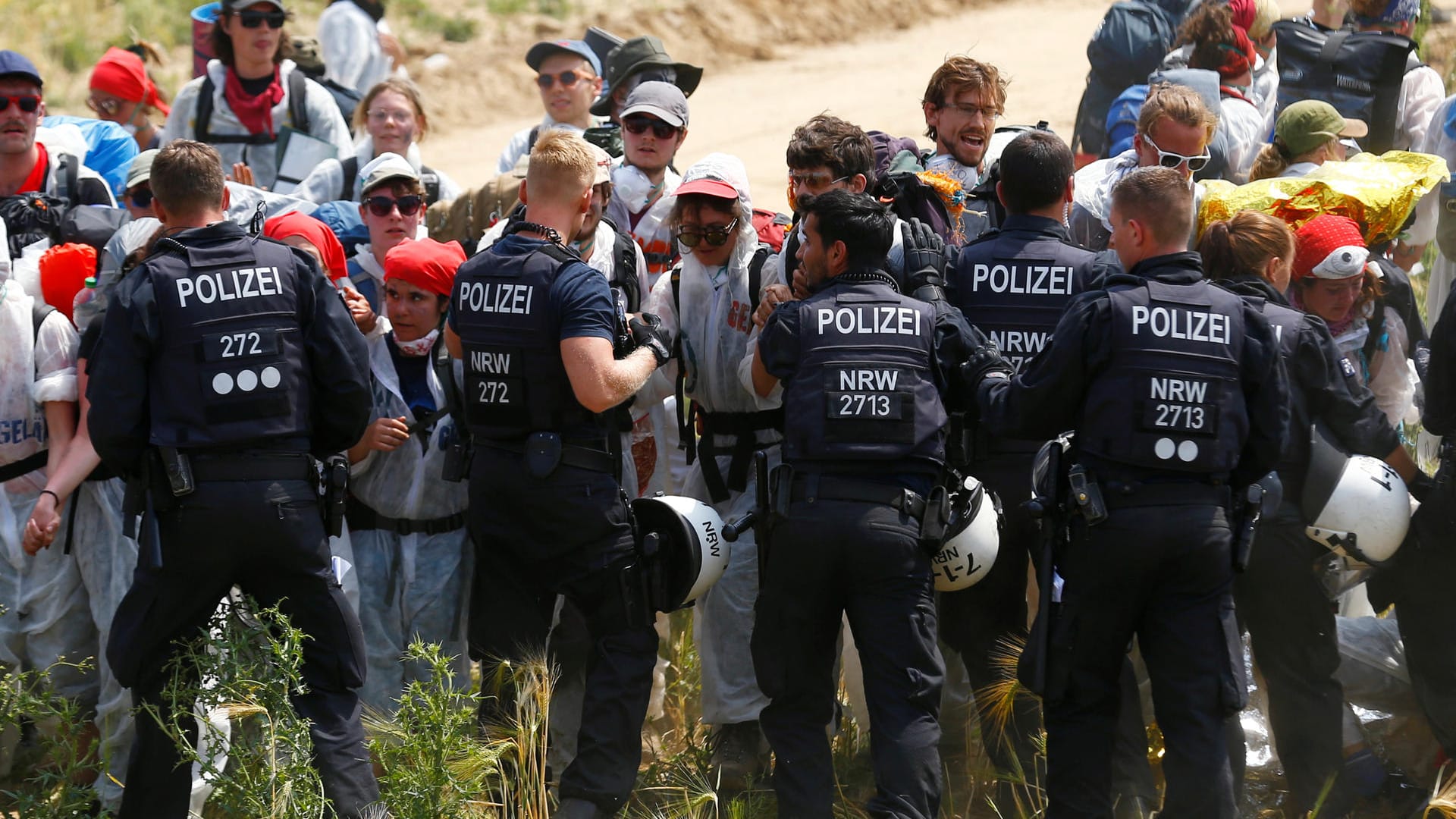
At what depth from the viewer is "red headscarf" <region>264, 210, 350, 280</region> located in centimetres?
540

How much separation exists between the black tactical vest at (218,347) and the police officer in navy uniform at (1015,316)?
2181 mm

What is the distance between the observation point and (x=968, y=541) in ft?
15.6

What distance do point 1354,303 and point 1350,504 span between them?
0.86 m

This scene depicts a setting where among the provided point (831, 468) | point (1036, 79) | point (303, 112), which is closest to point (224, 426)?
point (831, 468)

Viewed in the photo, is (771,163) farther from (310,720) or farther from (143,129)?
(310,720)

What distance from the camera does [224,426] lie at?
15.0ft

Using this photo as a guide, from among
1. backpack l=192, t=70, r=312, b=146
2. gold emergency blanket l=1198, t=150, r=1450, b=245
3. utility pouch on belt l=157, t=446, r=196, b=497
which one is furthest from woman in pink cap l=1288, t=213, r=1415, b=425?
backpack l=192, t=70, r=312, b=146

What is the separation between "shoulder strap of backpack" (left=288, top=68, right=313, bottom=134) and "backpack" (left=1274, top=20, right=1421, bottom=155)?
5041 millimetres

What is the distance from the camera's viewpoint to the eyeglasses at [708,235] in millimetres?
5258

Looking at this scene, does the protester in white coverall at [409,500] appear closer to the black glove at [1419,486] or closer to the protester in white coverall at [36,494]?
the protester in white coverall at [36,494]

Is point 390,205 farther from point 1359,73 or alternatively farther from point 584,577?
point 1359,73

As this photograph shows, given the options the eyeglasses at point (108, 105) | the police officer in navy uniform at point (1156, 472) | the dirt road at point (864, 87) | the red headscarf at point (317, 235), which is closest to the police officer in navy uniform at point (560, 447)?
the red headscarf at point (317, 235)

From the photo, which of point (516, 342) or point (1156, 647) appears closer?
point (1156, 647)

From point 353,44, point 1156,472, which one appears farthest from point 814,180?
point 353,44
